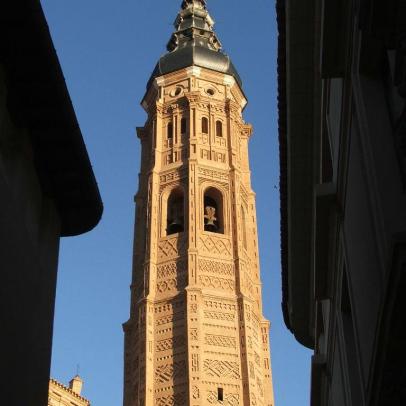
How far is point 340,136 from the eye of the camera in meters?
9.16

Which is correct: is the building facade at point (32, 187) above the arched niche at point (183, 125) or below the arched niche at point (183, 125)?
below

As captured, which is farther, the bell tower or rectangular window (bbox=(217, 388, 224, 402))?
the bell tower

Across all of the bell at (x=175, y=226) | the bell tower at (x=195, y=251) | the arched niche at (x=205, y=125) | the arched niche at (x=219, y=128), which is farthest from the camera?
the arched niche at (x=219, y=128)

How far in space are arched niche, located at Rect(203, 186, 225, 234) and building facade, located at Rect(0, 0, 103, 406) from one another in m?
23.0

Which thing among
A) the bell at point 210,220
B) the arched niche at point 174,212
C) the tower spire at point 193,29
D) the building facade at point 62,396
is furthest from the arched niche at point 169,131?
the building facade at point 62,396

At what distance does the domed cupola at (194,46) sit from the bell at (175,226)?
7.59 metres

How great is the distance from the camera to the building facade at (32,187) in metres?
8.07

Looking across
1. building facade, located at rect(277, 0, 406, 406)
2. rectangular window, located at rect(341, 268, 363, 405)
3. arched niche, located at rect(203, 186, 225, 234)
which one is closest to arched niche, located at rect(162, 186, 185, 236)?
arched niche, located at rect(203, 186, 225, 234)

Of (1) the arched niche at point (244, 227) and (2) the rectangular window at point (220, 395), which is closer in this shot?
(2) the rectangular window at point (220, 395)

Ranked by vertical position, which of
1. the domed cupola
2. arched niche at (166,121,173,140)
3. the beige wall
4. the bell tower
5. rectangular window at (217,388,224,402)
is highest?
the domed cupola

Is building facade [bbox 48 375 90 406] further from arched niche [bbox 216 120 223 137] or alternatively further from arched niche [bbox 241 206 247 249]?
arched niche [bbox 216 120 223 137]

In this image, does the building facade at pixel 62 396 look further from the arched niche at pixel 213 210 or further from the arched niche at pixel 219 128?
the arched niche at pixel 219 128

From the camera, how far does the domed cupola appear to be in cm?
3797

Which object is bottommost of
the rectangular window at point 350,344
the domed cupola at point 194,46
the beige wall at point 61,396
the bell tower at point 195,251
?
the rectangular window at point 350,344
